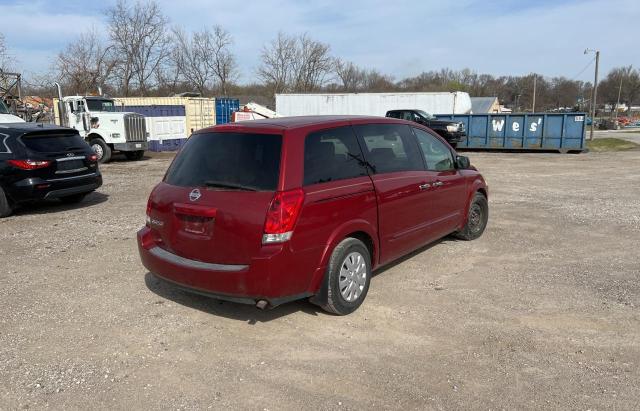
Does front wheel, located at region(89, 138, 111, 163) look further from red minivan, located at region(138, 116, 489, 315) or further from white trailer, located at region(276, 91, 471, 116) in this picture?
white trailer, located at region(276, 91, 471, 116)

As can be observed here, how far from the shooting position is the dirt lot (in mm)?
3160

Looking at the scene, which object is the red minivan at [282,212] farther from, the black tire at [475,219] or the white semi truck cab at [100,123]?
the white semi truck cab at [100,123]

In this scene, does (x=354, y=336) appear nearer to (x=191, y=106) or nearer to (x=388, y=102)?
(x=191, y=106)

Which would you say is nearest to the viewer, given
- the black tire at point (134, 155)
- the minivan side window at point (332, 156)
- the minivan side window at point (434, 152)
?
the minivan side window at point (332, 156)

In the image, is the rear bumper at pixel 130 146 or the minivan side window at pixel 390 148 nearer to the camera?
the minivan side window at pixel 390 148

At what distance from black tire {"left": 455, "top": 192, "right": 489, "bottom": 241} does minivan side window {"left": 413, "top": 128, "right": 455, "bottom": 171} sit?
2.71ft

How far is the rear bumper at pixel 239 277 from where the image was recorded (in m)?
3.67

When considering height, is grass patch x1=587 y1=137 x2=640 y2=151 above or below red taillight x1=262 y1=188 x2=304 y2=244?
below

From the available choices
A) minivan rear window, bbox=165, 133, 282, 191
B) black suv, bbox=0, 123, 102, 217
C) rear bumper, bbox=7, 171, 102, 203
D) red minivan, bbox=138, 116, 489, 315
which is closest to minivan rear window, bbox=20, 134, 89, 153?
black suv, bbox=0, 123, 102, 217

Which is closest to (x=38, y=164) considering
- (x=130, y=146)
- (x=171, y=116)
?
(x=130, y=146)

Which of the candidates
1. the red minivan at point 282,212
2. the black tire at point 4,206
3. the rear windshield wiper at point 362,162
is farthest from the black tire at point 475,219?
the black tire at point 4,206

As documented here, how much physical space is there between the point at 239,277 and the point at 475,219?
4024mm

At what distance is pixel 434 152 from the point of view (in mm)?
5680

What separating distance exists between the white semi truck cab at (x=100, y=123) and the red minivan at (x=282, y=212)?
48.3 ft
